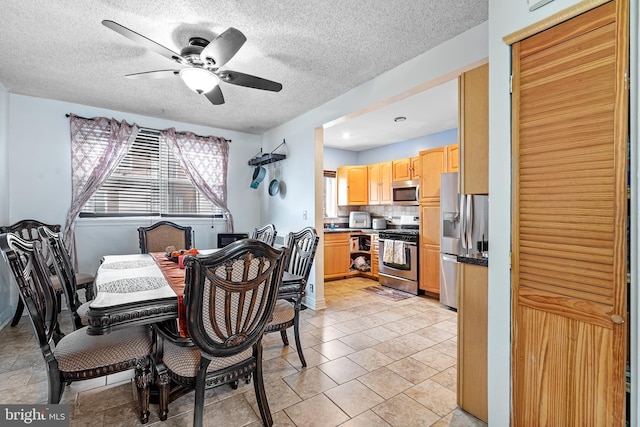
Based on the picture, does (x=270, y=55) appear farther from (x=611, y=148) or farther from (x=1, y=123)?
(x=1, y=123)

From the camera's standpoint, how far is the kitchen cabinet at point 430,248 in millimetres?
4309

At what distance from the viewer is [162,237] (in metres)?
3.72

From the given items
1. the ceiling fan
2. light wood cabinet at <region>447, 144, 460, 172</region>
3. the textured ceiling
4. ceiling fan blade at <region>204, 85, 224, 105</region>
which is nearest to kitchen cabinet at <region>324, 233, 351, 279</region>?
light wood cabinet at <region>447, 144, 460, 172</region>

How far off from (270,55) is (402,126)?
2776 mm

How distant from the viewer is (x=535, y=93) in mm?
1298

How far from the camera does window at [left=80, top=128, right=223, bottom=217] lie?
12.9 feet

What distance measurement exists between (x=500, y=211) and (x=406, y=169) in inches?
152

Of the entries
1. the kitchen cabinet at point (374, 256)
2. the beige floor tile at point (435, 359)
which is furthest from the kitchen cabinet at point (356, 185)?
the beige floor tile at point (435, 359)

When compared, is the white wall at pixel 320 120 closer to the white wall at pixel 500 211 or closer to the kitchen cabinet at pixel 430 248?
the white wall at pixel 500 211

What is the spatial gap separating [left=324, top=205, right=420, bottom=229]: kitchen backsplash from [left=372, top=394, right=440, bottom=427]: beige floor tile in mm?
3883

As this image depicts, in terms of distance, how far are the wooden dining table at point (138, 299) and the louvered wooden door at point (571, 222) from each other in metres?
1.39

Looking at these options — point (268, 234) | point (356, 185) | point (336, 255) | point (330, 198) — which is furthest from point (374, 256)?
point (268, 234)

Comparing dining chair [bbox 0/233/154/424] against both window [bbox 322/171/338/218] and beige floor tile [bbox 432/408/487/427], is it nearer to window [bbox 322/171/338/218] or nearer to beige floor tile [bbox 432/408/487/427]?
beige floor tile [bbox 432/408/487/427]

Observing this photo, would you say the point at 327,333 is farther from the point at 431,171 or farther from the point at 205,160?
the point at 205,160
